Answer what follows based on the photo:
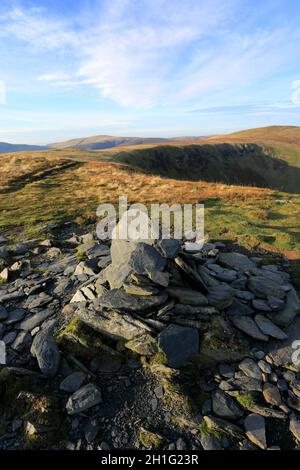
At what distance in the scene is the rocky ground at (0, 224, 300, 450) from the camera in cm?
668

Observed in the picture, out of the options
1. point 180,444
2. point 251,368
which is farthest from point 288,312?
point 180,444

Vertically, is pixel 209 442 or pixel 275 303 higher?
pixel 275 303

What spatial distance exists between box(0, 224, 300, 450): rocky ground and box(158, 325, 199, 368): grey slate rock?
0.03 meters

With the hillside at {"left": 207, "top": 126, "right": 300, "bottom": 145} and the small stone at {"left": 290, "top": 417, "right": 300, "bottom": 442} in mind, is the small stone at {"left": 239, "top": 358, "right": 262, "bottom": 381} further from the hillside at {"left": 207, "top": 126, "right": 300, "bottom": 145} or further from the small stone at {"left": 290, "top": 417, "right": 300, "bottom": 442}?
the hillside at {"left": 207, "top": 126, "right": 300, "bottom": 145}

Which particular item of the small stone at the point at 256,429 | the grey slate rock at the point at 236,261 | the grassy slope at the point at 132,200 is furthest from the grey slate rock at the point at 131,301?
the grassy slope at the point at 132,200

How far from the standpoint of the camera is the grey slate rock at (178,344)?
8.07 m

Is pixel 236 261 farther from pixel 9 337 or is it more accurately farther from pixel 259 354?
pixel 9 337

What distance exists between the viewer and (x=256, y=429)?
670 centimetres

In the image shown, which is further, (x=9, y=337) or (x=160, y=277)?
(x=9, y=337)

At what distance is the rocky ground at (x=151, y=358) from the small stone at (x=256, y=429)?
2cm

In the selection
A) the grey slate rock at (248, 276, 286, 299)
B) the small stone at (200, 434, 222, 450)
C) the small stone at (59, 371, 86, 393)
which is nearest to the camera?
the small stone at (200, 434, 222, 450)

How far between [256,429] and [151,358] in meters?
2.91

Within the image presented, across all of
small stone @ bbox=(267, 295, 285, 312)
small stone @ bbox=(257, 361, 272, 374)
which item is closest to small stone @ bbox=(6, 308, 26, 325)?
small stone @ bbox=(257, 361, 272, 374)
